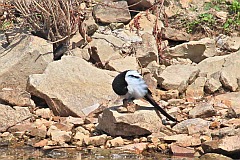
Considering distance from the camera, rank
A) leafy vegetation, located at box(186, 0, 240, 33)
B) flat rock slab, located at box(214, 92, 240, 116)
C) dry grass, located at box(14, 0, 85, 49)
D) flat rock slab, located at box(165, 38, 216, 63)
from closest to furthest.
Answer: flat rock slab, located at box(214, 92, 240, 116) < dry grass, located at box(14, 0, 85, 49) < flat rock slab, located at box(165, 38, 216, 63) < leafy vegetation, located at box(186, 0, 240, 33)

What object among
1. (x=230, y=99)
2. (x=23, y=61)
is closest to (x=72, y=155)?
(x=23, y=61)

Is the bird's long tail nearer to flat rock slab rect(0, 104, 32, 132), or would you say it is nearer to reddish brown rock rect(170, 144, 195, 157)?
reddish brown rock rect(170, 144, 195, 157)

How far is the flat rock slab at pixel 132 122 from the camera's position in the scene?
5422 millimetres

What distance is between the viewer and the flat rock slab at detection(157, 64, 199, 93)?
6844 mm

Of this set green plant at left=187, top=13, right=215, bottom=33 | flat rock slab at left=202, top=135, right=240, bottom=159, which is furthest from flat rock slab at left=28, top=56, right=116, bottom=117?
green plant at left=187, top=13, right=215, bottom=33

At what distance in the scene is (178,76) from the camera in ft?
22.8

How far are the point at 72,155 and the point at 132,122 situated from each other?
647mm

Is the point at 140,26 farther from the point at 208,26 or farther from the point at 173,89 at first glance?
the point at 173,89

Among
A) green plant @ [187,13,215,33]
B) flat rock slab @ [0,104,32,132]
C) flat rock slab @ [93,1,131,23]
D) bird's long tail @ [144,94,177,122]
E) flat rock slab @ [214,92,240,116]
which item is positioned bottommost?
flat rock slab @ [0,104,32,132]

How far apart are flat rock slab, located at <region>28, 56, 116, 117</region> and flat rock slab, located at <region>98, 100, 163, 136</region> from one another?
0.69 m

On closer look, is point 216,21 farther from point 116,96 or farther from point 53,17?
point 116,96

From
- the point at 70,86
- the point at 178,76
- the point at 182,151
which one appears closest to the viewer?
the point at 182,151

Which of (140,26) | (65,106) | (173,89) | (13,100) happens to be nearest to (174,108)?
(173,89)

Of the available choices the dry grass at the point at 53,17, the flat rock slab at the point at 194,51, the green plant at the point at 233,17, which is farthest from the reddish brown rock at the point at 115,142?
the green plant at the point at 233,17
